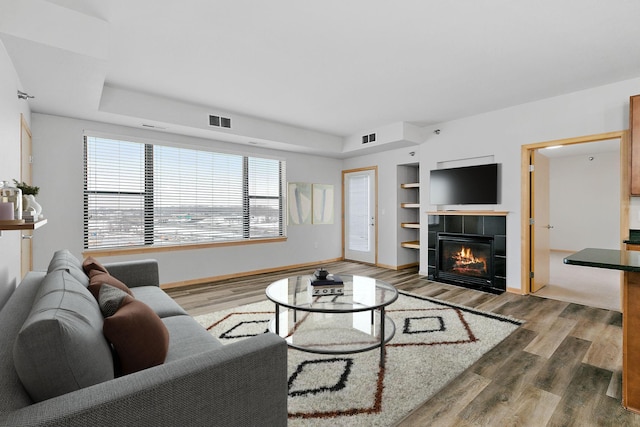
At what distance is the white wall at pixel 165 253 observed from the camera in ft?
12.3

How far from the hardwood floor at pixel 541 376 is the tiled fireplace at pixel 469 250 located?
0.67 metres

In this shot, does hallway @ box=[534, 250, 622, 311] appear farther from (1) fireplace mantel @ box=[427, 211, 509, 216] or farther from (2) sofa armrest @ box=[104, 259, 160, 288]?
(2) sofa armrest @ box=[104, 259, 160, 288]

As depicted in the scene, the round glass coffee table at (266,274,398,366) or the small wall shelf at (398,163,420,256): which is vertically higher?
the small wall shelf at (398,163,420,256)

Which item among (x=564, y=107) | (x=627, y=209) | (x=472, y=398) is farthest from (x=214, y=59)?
(x=627, y=209)

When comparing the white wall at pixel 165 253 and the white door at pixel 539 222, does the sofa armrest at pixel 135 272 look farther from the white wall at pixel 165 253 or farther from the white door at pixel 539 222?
the white door at pixel 539 222

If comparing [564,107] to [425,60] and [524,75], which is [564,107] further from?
[425,60]

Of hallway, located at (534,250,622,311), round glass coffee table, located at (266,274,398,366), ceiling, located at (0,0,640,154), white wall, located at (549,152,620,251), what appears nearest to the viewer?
ceiling, located at (0,0,640,154)

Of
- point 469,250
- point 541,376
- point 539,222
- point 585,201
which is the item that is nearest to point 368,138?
point 469,250

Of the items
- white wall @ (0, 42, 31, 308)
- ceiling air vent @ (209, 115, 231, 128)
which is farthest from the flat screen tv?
white wall @ (0, 42, 31, 308)

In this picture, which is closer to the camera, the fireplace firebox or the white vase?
the white vase

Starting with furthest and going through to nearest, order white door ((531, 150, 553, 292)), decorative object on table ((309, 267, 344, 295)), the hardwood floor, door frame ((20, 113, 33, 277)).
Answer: white door ((531, 150, 553, 292)), door frame ((20, 113, 33, 277)), decorative object on table ((309, 267, 344, 295)), the hardwood floor

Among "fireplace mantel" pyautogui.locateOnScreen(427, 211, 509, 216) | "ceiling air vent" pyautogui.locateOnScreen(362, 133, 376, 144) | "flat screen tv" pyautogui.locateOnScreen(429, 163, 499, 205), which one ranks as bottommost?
"fireplace mantel" pyautogui.locateOnScreen(427, 211, 509, 216)

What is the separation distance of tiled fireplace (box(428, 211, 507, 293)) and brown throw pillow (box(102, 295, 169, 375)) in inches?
172

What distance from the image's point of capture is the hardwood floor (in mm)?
1802
